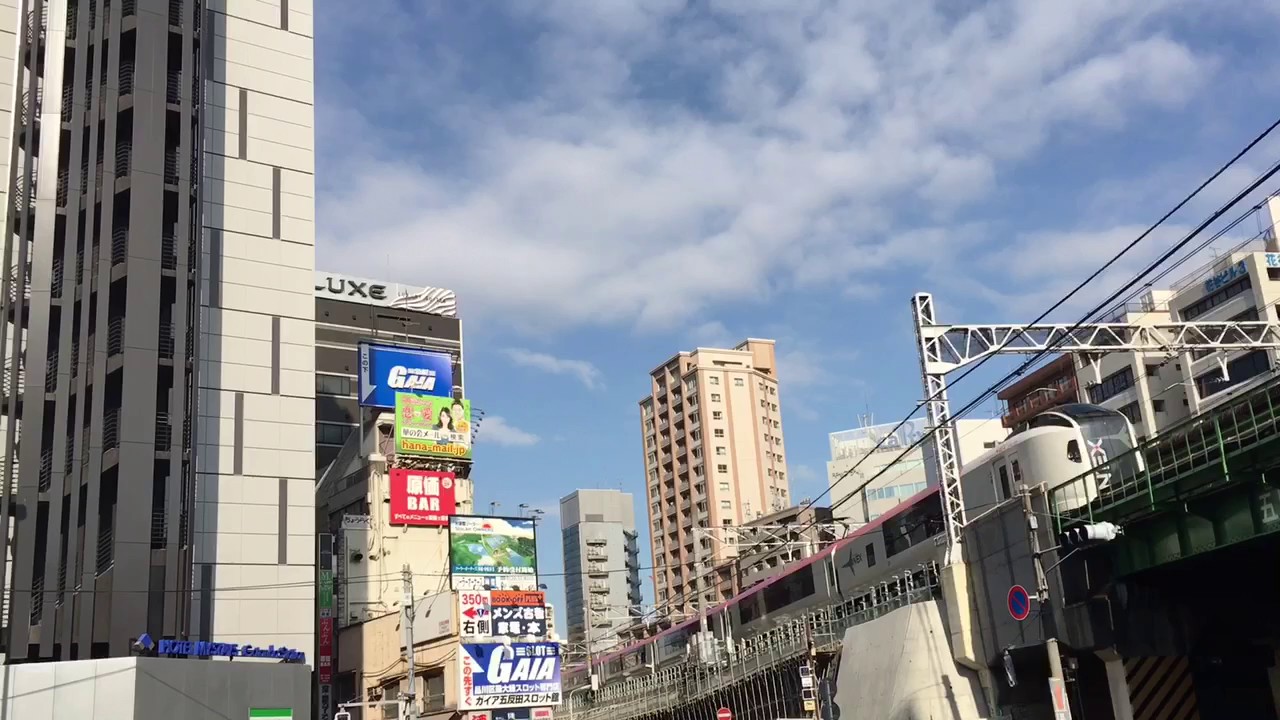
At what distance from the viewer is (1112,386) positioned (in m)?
76.4

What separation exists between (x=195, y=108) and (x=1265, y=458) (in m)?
40.7

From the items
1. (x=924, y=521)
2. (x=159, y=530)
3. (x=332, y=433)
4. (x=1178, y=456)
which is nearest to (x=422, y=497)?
(x=332, y=433)

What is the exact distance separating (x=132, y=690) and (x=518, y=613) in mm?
31598

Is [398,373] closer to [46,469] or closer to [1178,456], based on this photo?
[46,469]

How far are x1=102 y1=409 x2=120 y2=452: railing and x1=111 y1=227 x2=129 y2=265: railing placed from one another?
5.94 meters

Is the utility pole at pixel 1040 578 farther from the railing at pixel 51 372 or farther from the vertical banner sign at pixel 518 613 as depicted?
the railing at pixel 51 372

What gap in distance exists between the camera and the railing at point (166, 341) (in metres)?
42.8

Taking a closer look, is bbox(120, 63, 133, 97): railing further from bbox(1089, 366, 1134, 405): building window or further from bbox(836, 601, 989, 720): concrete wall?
bbox(1089, 366, 1134, 405): building window

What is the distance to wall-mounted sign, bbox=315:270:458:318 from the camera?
10544 cm

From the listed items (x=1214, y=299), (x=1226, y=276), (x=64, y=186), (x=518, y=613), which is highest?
(x=1226, y=276)

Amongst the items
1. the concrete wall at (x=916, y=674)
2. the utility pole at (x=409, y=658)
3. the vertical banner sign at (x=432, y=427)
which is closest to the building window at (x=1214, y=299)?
the concrete wall at (x=916, y=674)

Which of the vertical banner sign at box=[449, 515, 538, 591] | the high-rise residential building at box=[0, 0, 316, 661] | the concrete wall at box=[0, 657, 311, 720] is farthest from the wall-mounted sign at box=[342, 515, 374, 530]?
the concrete wall at box=[0, 657, 311, 720]

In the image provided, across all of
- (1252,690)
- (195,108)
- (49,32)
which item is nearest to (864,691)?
(1252,690)

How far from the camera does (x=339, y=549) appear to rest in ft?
240
